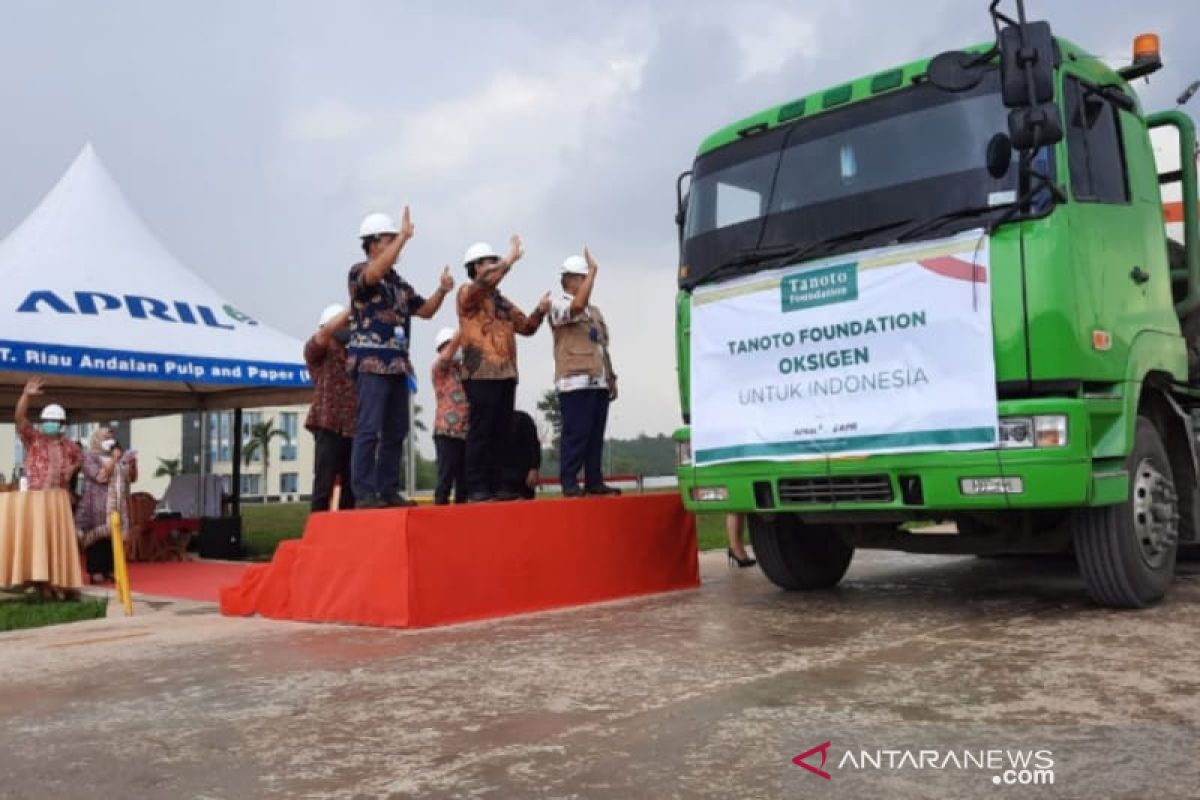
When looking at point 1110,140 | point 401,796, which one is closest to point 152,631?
point 401,796

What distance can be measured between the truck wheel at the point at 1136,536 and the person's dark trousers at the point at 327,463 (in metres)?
4.70

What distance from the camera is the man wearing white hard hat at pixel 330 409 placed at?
7.53m

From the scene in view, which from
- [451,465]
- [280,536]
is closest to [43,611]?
[451,465]

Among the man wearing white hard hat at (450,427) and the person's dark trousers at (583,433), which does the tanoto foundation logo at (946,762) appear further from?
the man wearing white hard hat at (450,427)

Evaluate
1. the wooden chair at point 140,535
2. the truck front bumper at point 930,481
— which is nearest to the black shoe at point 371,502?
the truck front bumper at point 930,481

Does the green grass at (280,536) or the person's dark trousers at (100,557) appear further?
the green grass at (280,536)

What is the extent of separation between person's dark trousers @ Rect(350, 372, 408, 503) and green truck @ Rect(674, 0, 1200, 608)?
1740 millimetres

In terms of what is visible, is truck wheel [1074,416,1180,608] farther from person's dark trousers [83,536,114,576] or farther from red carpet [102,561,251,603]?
person's dark trousers [83,536,114,576]

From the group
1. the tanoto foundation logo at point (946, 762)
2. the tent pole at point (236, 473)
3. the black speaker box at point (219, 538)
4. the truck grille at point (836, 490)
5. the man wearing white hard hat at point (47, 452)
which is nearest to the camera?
the tanoto foundation logo at point (946, 762)

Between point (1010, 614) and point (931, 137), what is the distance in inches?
99.5

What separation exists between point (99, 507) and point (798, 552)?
7323 millimetres

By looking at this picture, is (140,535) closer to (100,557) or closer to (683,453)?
(100,557)

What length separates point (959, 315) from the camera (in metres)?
5.21

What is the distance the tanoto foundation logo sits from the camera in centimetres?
281
